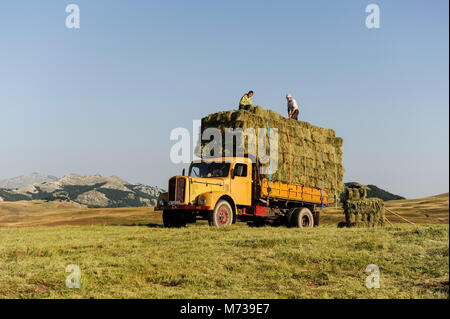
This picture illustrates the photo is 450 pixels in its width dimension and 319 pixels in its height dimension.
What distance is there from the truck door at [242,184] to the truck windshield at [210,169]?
400mm

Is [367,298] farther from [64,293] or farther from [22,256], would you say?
[22,256]

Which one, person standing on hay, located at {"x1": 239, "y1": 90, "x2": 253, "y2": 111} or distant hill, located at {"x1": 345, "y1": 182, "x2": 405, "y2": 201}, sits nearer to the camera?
person standing on hay, located at {"x1": 239, "y1": 90, "x2": 253, "y2": 111}

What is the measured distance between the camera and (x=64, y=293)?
6.76 metres

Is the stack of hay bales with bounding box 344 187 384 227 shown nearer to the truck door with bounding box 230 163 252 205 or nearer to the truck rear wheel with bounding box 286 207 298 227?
the truck rear wheel with bounding box 286 207 298 227

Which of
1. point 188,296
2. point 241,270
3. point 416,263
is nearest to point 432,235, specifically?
point 416,263

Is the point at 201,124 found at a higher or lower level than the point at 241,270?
higher

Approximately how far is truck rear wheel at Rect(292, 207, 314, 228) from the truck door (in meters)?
2.41

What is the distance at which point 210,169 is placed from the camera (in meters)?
17.0

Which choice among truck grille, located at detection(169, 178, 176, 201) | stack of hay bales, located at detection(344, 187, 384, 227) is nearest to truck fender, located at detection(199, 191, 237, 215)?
truck grille, located at detection(169, 178, 176, 201)

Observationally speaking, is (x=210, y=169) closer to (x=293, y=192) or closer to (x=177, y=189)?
(x=177, y=189)

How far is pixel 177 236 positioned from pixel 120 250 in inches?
89.4

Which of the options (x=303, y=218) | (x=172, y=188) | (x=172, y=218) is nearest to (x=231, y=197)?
(x=172, y=188)

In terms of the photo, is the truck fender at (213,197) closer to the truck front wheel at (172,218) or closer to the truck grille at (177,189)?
the truck grille at (177,189)

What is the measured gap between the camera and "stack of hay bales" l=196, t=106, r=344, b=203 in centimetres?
1641
